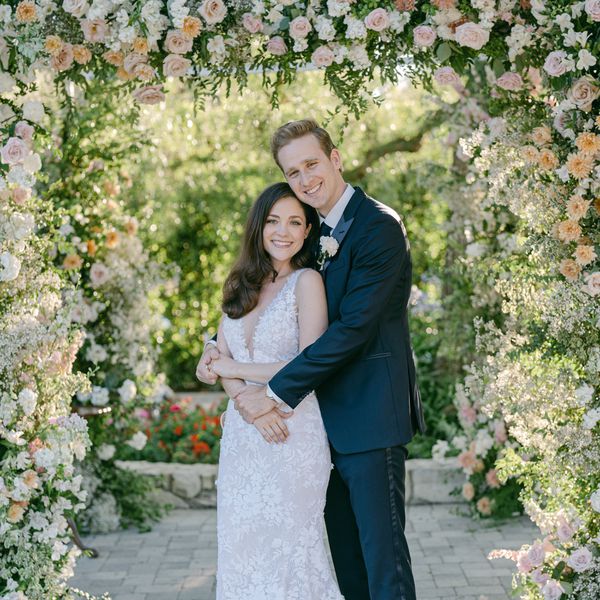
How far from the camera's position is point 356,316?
3322mm

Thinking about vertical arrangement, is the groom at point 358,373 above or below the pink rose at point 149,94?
below

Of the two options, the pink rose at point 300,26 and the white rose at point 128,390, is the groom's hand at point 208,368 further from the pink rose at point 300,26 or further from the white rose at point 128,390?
the white rose at point 128,390

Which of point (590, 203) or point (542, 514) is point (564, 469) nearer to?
point (542, 514)

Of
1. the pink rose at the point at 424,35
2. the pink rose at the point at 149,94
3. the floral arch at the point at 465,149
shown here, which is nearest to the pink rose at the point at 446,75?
the floral arch at the point at 465,149

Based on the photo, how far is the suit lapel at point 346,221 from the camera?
3.52 m

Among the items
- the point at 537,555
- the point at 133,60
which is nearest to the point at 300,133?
the point at 133,60

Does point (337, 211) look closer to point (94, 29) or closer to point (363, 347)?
point (363, 347)

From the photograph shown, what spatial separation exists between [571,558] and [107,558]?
2.66m

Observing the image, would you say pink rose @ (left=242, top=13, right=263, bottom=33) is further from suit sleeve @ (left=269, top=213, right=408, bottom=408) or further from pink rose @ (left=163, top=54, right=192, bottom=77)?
suit sleeve @ (left=269, top=213, right=408, bottom=408)

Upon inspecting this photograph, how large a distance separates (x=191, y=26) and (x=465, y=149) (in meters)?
1.13

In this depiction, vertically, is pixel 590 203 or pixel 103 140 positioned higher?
pixel 103 140

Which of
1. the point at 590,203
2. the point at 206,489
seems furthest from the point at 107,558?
the point at 590,203

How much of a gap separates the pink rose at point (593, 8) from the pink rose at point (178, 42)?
1.33 m

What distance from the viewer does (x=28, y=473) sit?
145 inches
